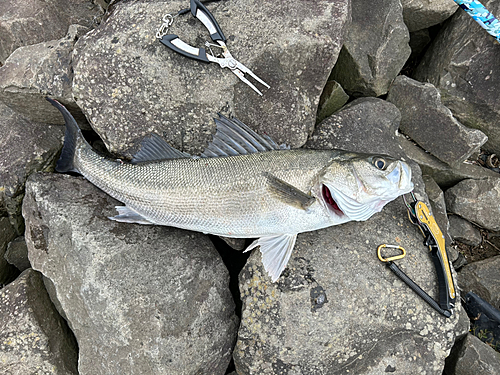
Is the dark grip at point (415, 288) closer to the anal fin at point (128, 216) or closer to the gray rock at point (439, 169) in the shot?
the gray rock at point (439, 169)

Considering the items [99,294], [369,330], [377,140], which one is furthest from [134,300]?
[377,140]

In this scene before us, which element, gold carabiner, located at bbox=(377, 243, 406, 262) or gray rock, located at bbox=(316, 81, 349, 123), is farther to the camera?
gray rock, located at bbox=(316, 81, 349, 123)

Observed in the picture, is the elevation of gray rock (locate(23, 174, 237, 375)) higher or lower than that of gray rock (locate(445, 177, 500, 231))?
lower

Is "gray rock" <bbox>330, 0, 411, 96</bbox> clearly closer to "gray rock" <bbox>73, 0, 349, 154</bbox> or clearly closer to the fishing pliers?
"gray rock" <bbox>73, 0, 349, 154</bbox>

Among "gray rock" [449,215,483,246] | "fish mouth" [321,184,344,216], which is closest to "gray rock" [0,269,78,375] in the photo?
"fish mouth" [321,184,344,216]

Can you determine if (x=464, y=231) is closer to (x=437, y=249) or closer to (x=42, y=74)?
(x=437, y=249)

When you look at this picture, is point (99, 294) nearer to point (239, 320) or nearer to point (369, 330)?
point (239, 320)
